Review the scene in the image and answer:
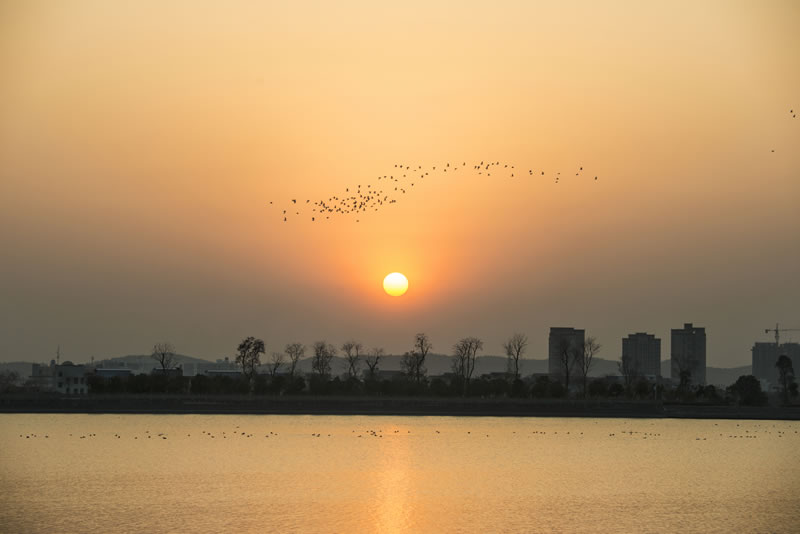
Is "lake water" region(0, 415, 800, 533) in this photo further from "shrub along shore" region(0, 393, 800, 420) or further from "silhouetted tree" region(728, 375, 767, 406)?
"silhouetted tree" region(728, 375, 767, 406)

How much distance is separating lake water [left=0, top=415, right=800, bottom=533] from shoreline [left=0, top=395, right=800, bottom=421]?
29.5 metres

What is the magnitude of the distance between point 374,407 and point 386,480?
268 feet

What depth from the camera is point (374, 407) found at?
465 ft

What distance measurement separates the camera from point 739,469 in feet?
235

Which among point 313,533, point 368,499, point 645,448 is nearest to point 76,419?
point 645,448

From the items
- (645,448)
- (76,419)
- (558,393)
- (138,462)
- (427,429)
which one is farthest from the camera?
(558,393)

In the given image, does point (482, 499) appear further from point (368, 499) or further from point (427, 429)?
point (427, 429)

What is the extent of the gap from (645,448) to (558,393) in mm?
69922

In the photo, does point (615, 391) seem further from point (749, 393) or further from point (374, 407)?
point (374, 407)

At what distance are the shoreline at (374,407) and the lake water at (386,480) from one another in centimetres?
2954

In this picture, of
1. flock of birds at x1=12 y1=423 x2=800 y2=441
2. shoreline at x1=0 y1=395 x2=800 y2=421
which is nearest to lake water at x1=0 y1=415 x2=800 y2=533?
flock of birds at x1=12 y1=423 x2=800 y2=441

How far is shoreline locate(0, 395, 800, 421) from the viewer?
134500 mm

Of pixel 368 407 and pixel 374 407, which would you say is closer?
pixel 368 407

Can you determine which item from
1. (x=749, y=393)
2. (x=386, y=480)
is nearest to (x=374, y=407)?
(x=749, y=393)
